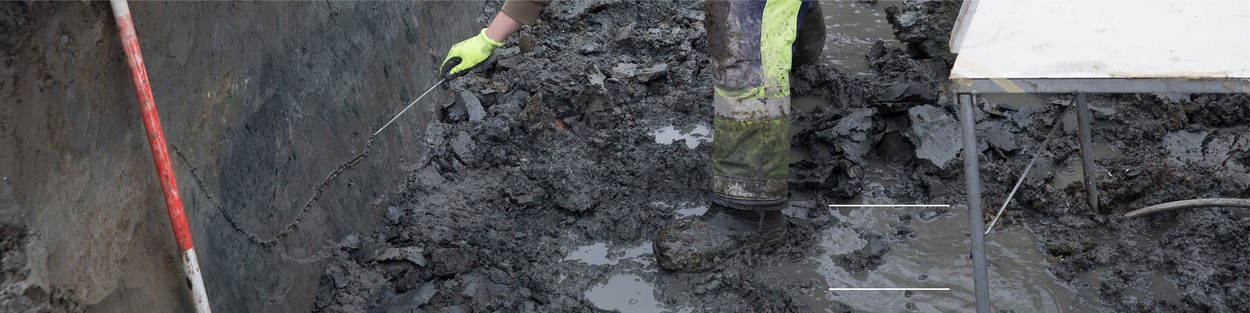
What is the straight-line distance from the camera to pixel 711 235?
3066 millimetres

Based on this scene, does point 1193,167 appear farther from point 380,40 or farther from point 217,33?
point 217,33

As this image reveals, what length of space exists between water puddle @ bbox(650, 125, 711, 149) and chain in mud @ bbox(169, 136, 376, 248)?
1.34 meters

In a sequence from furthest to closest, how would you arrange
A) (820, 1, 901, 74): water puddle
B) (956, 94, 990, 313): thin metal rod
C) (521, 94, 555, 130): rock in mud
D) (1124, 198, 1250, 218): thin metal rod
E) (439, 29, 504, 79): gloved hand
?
(820, 1, 901, 74): water puddle, (521, 94, 555, 130): rock in mud, (439, 29, 504, 79): gloved hand, (1124, 198, 1250, 218): thin metal rod, (956, 94, 990, 313): thin metal rod

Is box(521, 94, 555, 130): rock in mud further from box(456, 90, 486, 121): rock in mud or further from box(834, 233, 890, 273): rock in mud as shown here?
box(834, 233, 890, 273): rock in mud

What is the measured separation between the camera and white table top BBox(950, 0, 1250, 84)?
2025mm

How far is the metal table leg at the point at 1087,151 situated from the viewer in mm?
2943

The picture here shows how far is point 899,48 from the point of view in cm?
478

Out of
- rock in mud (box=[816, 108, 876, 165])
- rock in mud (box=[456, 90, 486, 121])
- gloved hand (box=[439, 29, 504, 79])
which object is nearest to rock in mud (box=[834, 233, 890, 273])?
rock in mud (box=[816, 108, 876, 165])

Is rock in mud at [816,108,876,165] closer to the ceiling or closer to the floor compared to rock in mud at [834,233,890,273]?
closer to the ceiling

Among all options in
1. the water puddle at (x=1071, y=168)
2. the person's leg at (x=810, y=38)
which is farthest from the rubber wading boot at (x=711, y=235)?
the person's leg at (x=810, y=38)

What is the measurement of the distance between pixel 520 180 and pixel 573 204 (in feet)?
1.06

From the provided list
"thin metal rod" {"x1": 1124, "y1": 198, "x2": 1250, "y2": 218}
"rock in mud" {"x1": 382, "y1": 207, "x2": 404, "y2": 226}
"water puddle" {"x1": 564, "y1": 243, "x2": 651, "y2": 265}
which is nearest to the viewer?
"thin metal rod" {"x1": 1124, "y1": 198, "x2": 1250, "y2": 218}

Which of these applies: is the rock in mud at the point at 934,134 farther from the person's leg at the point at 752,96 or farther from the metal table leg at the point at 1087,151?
the person's leg at the point at 752,96

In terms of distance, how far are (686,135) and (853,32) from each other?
5.49 ft
